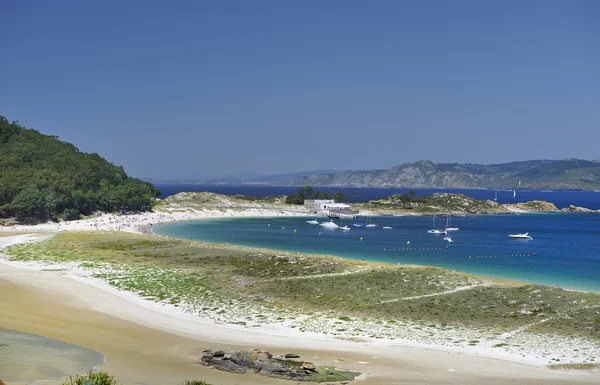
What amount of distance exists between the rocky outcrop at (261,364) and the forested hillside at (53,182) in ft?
264

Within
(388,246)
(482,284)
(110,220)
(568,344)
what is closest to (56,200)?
(110,220)

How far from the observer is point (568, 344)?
76.2 feet

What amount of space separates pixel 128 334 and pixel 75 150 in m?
A: 132

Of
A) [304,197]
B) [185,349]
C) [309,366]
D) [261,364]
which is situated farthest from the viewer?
[304,197]

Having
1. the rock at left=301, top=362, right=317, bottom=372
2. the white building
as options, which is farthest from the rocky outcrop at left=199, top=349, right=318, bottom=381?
the white building

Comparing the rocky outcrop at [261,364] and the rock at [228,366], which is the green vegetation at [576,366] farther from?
the rock at [228,366]

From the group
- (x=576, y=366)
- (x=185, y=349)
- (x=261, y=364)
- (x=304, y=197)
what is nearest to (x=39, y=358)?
(x=185, y=349)

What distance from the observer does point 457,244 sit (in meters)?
84.8

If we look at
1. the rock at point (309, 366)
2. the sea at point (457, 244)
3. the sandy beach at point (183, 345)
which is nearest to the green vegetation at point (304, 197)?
the sea at point (457, 244)

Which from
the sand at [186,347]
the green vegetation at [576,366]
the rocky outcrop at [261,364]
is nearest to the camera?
the rocky outcrop at [261,364]

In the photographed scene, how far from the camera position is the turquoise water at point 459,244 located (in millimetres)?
56125

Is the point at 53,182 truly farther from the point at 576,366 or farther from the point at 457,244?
the point at 576,366

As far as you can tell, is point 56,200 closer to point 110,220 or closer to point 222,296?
point 110,220

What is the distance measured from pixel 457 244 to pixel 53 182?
75.9 meters
